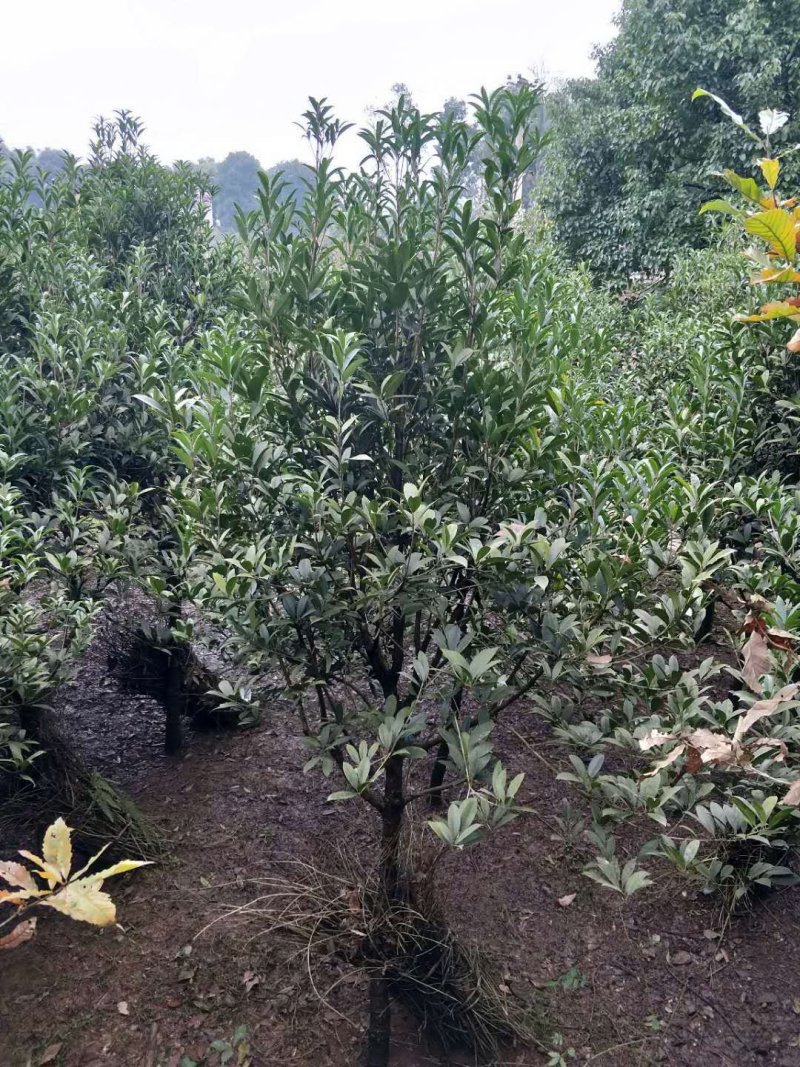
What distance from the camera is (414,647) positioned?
2848 mm

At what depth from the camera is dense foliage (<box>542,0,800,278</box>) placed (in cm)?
1334

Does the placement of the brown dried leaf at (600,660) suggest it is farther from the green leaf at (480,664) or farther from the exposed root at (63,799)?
the exposed root at (63,799)

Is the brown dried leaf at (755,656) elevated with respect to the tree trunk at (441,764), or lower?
elevated

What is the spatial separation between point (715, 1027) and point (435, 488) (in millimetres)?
1962

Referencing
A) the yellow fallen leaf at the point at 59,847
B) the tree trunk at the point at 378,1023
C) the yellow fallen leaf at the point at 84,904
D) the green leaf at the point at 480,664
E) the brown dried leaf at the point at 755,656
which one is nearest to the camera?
the yellow fallen leaf at the point at 84,904

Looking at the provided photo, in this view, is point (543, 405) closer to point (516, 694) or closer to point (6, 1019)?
point (516, 694)

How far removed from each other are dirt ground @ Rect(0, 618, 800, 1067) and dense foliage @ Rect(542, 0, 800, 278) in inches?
496

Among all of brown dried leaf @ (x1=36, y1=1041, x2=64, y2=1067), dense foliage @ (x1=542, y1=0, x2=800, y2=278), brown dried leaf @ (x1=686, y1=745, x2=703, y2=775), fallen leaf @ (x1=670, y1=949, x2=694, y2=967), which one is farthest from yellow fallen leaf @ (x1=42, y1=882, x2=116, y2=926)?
dense foliage @ (x1=542, y1=0, x2=800, y2=278)

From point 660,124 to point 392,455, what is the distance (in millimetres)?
15460

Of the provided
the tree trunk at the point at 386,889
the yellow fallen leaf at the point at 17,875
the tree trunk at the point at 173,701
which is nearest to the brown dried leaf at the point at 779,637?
the tree trunk at the point at 386,889

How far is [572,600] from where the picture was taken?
7.47ft

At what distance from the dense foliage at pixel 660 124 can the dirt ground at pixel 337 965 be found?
12586 millimetres

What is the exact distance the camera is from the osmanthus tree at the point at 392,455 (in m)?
2.08

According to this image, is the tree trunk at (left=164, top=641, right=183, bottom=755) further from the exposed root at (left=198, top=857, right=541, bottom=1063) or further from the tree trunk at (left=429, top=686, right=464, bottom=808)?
the exposed root at (left=198, top=857, right=541, bottom=1063)
